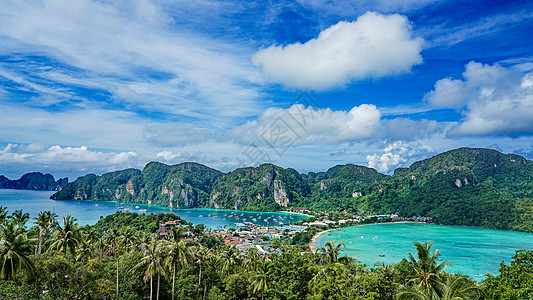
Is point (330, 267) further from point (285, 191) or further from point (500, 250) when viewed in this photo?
point (285, 191)

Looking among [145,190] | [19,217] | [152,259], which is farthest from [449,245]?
[145,190]

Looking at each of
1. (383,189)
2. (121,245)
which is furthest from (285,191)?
(121,245)

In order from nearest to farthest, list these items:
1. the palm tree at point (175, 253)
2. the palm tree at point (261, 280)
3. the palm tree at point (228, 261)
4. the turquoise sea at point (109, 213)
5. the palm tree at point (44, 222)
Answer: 1. the palm tree at point (175, 253)
2. the palm tree at point (261, 280)
3. the palm tree at point (228, 261)
4. the palm tree at point (44, 222)
5. the turquoise sea at point (109, 213)

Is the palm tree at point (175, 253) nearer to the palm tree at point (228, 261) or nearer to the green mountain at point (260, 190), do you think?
the palm tree at point (228, 261)

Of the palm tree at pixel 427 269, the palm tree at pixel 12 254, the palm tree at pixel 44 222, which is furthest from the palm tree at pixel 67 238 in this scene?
the palm tree at pixel 427 269

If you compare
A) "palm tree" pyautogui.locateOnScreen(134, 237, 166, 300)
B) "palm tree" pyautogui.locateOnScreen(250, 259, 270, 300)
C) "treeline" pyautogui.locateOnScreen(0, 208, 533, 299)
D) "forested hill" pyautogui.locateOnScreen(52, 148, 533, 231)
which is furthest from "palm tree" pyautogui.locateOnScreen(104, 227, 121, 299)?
"forested hill" pyautogui.locateOnScreen(52, 148, 533, 231)

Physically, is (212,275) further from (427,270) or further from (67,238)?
(427,270)
